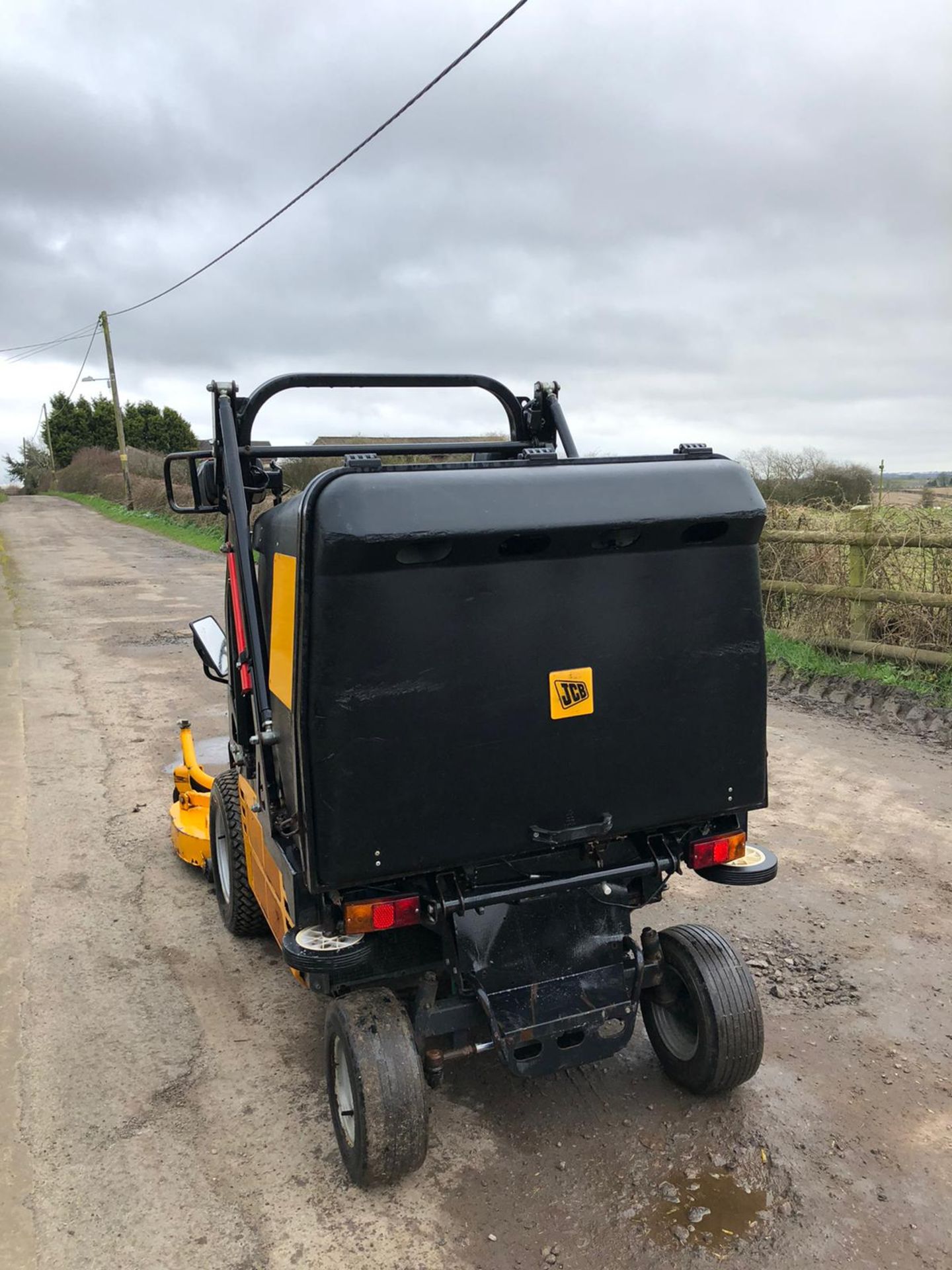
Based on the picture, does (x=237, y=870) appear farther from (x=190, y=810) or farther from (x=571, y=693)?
(x=571, y=693)

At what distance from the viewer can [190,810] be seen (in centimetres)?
538

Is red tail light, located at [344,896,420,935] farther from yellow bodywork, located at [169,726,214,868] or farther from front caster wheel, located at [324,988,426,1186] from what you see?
yellow bodywork, located at [169,726,214,868]

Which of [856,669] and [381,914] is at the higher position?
[381,914]

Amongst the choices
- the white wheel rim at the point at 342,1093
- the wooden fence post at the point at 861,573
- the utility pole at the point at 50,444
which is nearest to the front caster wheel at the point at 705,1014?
the white wheel rim at the point at 342,1093

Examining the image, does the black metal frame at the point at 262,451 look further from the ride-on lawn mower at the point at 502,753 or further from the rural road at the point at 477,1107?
the rural road at the point at 477,1107

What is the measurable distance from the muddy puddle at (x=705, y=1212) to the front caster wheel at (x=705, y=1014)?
324 millimetres

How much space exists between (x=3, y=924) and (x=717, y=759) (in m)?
3.48

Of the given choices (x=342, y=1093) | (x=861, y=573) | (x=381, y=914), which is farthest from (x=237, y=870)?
(x=861, y=573)

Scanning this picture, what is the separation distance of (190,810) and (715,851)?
3.20 meters

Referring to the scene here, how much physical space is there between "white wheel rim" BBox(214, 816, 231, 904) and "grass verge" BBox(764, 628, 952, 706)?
17.7 feet

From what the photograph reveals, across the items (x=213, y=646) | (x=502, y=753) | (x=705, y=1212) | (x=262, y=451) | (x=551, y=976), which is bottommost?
(x=705, y=1212)

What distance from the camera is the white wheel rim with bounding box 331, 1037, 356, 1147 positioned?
288 centimetres

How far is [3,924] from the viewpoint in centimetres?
457

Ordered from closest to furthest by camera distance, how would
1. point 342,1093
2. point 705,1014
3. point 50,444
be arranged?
1. point 342,1093
2. point 705,1014
3. point 50,444
